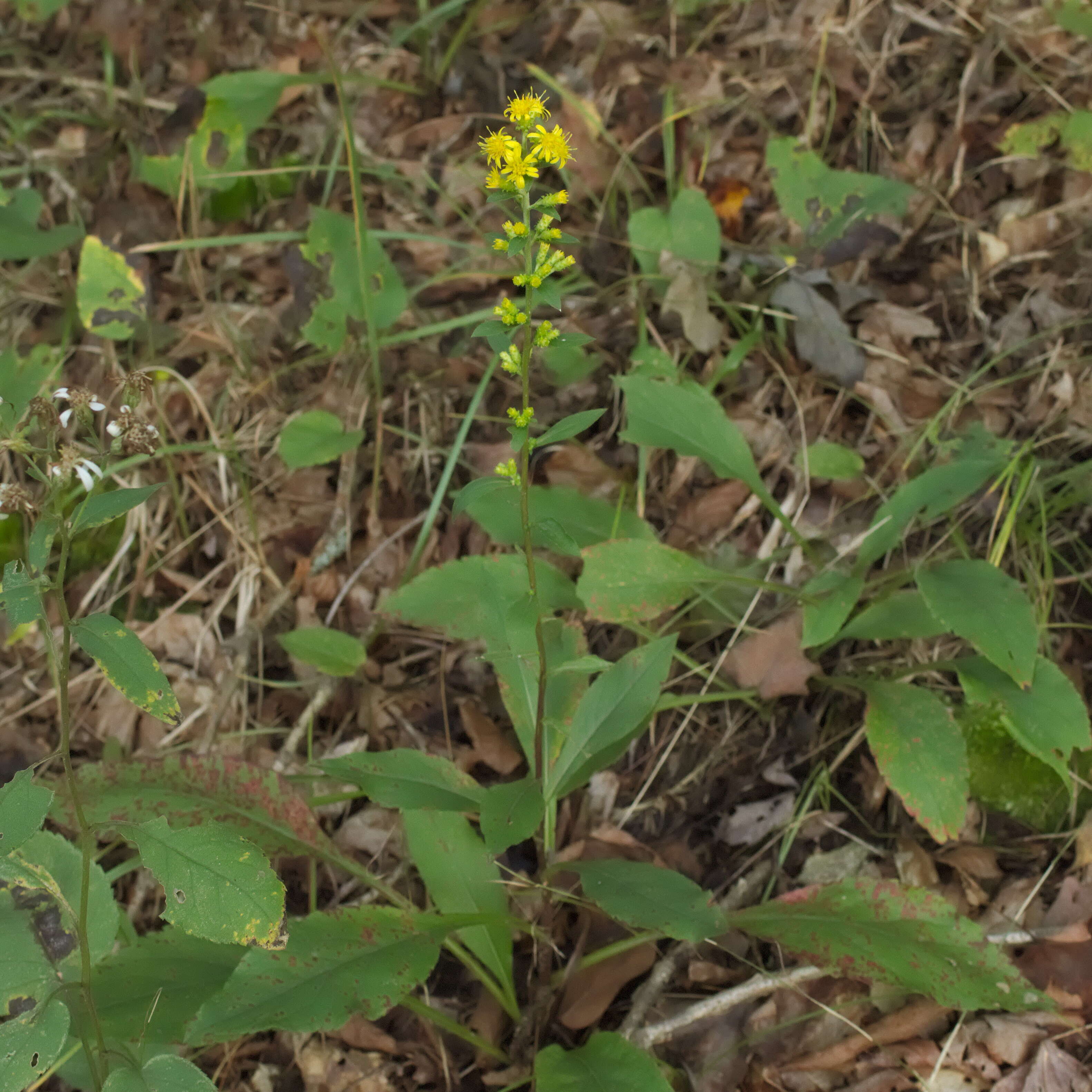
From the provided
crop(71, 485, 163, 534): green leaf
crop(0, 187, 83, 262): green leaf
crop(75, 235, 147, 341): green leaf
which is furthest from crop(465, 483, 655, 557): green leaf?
crop(0, 187, 83, 262): green leaf

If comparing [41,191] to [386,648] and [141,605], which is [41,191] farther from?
[386,648]

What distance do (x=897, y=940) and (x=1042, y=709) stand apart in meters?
0.57

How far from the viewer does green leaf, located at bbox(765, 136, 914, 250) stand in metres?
2.73

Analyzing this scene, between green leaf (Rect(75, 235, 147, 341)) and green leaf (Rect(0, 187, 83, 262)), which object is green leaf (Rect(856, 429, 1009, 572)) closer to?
green leaf (Rect(75, 235, 147, 341))

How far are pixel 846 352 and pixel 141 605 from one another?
86.2 inches

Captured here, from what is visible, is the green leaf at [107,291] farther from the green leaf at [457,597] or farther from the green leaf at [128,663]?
the green leaf at [128,663]

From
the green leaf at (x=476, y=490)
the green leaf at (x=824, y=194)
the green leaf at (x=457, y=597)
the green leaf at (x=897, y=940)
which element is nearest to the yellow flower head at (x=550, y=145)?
the green leaf at (x=476, y=490)

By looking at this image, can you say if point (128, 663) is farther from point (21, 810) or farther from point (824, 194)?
point (824, 194)

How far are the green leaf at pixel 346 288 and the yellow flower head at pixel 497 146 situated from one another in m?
1.45

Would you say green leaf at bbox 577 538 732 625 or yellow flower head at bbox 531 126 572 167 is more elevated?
yellow flower head at bbox 531 126 572 167

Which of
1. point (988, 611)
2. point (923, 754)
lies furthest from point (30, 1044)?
point (988, 611)

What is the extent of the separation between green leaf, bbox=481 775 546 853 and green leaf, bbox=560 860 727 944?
200 millimetres

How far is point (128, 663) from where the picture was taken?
1306 millimetres

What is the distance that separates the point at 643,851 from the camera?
2.12 metres
